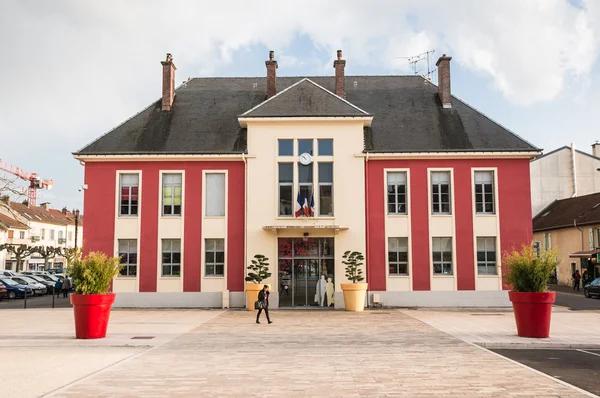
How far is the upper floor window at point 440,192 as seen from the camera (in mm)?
25422

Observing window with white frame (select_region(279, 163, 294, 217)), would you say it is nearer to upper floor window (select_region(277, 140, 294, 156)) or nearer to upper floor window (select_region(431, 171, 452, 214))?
upper floor window (select_region(277, 140, 294, 156))

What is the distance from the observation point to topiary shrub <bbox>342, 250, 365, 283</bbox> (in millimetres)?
23281

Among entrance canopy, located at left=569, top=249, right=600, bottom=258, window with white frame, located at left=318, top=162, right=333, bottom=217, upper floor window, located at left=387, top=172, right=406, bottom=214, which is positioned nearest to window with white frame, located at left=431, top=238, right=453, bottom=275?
upper floor window, located at left=387, top=172, right=406, bottom=214

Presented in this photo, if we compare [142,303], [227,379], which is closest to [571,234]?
[142,303]

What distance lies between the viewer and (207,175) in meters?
25.8

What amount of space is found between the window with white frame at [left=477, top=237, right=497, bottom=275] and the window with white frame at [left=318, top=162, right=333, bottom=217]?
706cm

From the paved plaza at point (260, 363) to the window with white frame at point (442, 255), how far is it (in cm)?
767

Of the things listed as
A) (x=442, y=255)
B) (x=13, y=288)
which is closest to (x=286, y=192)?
(x=442, y=255)

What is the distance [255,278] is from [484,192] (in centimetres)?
1134

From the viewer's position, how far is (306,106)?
2550cm

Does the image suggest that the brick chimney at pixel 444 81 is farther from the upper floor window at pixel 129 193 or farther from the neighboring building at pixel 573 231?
the neighboring building at pixel 573 231

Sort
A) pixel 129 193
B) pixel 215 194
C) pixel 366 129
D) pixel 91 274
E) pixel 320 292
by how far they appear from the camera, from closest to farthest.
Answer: pixel 91 274 < pixel 320 292 < pixel 215 194 < pixel 129 193 < pixel 366 129

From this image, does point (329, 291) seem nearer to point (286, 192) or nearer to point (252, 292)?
point (252, 292)

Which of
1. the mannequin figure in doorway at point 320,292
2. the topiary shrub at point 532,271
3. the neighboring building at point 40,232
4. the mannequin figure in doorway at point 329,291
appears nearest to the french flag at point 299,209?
the mannequin figure in doorway at point 320,292
